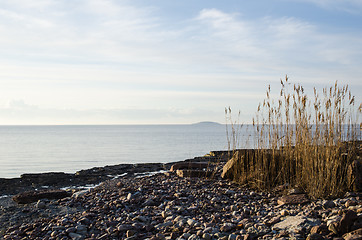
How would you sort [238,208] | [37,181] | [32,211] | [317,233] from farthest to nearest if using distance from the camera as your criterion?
[37,181] → [32,211] → [238,208] → [317,233]

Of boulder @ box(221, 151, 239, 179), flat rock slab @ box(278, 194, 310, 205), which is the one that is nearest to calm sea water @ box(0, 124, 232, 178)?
boulder @ box(221, 151, 239, 179)

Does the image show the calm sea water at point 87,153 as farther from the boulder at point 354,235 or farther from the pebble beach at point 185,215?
the boulder at point 354,235

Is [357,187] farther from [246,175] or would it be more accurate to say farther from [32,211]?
[32,211]

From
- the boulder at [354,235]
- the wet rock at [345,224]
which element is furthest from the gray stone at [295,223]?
the boulder at [354,235]

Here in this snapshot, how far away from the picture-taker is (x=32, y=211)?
217 inches

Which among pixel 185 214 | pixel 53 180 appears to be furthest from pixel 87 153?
pixel 185 214

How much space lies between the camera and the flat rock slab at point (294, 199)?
438cm

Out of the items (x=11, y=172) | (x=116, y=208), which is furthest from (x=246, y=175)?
(x=11, y=172)

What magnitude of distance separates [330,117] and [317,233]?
203cm

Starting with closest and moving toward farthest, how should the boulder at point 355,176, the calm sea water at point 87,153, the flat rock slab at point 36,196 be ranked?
1. the boulder at point 355,176
2. the flat rock slab at point 36,196
3. the calm sea water at point 87,153

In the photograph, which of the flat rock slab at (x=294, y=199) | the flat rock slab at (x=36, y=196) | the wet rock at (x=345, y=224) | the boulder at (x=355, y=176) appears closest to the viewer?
the wet rock at (x=345, y=224)

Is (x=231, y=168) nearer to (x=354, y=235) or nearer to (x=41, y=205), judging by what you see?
(x=354, y=235)

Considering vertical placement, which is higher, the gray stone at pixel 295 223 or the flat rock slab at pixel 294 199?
the flat rock slab at pixel 294 199

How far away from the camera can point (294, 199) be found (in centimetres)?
445
